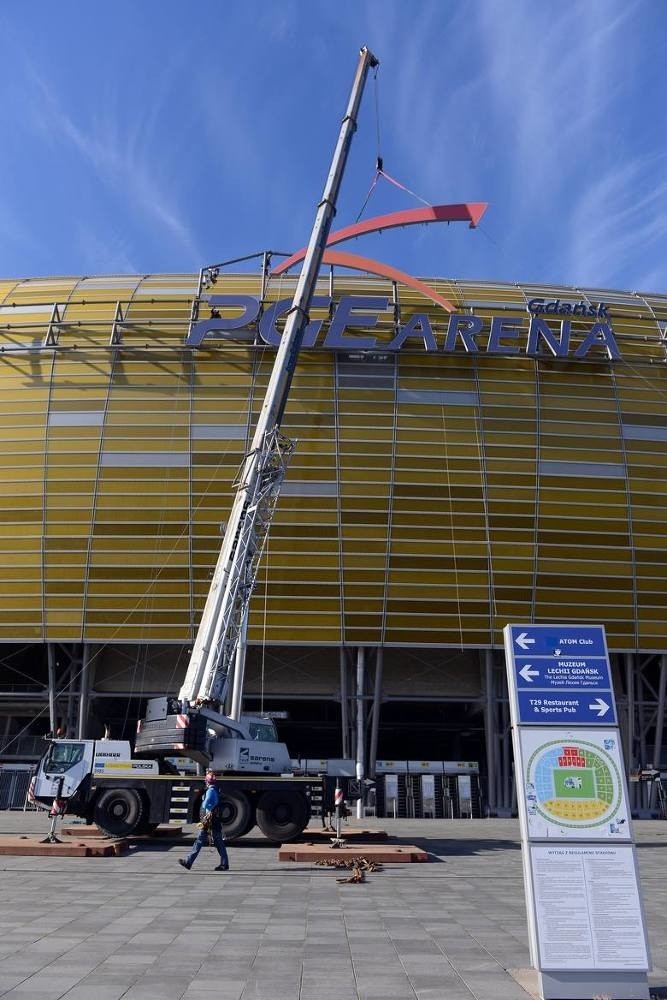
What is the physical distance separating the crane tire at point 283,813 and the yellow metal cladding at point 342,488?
14.9 m

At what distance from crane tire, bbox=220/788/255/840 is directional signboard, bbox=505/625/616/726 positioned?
15.6 m

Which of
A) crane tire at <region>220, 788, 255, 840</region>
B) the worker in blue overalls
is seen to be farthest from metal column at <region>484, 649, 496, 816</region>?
the worker in blue overalls

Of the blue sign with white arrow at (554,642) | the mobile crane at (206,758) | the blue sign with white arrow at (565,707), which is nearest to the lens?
the blue sign with white arrow at (565,707)

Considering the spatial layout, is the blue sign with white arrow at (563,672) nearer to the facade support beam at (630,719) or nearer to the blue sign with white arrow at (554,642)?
the blue sign with white arrow at (554,642)

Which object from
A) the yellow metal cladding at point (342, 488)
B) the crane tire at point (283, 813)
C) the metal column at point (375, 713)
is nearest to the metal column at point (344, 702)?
the metal column at point (375, 713)

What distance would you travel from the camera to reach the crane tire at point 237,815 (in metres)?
22.1

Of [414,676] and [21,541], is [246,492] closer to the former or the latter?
[21,541]

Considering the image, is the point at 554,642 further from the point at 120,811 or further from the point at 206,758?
the point at 120,811

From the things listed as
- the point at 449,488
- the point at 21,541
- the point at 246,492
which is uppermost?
the point at 449,488

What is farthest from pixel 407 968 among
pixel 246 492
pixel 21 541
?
pixel 21 541

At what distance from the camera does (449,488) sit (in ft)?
127

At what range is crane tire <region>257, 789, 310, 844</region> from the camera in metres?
22.4

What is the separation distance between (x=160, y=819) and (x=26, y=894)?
30.8 feet

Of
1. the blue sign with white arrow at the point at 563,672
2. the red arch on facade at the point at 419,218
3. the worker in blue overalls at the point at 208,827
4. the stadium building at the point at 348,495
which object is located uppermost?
the red arch on facade at the point at 419,218
